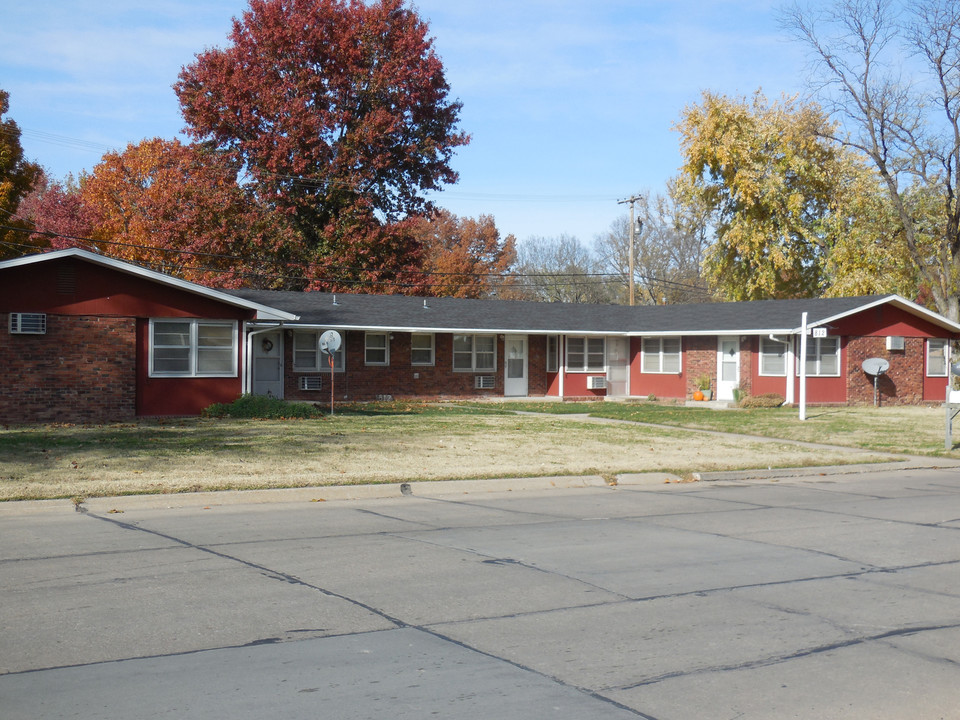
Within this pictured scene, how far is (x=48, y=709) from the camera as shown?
4.88 meters

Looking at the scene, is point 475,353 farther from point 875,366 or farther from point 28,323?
point 28,323

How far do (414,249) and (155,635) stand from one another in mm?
39214

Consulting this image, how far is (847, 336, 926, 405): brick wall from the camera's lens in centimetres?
3384

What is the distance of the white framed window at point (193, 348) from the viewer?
24422 millimetres

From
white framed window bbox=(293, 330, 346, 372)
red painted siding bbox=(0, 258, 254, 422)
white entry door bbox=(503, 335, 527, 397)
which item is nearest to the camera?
red painted siding bbox=(0, 258, 254, 422)

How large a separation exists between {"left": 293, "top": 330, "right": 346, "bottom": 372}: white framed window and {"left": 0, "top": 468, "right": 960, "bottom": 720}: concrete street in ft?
67.2

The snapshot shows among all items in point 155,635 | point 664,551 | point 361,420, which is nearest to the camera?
point 155,635

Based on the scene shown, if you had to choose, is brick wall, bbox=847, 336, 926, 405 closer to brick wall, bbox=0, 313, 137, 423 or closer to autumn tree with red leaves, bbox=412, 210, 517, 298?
brick wall, bbox=0, 313, 137, 423

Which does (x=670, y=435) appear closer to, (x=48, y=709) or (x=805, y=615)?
(x=805, y=615)

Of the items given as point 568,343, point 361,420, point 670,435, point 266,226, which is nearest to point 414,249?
point 266,226

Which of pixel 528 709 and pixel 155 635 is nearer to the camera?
pixel 528 709

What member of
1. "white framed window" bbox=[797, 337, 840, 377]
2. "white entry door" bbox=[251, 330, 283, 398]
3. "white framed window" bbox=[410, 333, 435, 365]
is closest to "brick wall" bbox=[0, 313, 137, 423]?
"white entry door" bbox=[251, 330, 283, 398]

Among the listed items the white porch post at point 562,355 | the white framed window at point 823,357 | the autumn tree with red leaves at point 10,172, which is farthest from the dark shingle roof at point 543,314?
the autumn tree with red leaves at point 10,172

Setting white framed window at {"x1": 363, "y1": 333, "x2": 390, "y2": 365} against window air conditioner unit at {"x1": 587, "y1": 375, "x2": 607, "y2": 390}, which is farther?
window air conditioner unit at {"x1": 587, "y1": 375, "x2": 607, "y2": 390}
